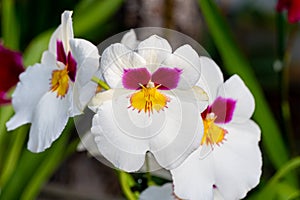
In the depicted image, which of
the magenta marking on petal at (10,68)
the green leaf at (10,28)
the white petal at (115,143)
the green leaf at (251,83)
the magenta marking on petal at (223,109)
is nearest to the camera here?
the white petal at (115,143)

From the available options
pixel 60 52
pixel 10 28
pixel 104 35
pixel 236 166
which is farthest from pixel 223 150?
pixel 104 35

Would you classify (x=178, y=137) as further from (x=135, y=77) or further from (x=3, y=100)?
(x=3, y=100)

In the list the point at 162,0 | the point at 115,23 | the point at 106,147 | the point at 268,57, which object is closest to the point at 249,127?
the point at 106,147

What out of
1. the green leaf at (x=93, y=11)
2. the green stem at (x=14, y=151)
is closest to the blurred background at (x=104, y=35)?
the green leaf at (x=93, y=11)

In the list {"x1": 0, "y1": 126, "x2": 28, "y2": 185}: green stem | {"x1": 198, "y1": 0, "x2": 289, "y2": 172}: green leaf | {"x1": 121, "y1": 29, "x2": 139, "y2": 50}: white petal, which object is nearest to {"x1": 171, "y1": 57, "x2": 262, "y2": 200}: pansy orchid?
{"x1": 121, "y1": 29, "x2": 139, "y2": 50}: white petal

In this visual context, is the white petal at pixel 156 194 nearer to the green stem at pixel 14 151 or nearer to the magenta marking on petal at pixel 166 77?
the magenta marking on petal at pixel 166 77

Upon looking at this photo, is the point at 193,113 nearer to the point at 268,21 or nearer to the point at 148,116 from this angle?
the point at 148,116
